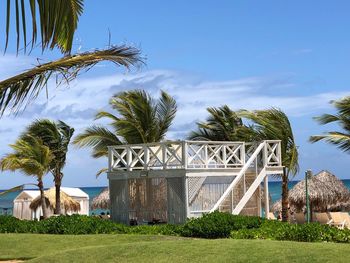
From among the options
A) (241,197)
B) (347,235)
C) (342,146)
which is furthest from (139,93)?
(347,235)

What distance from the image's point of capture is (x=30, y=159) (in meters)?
28.9

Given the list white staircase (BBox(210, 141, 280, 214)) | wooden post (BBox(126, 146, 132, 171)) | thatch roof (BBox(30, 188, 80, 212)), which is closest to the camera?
white staircase (BBox(210, 141, 280, 214))

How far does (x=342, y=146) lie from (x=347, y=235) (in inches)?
297

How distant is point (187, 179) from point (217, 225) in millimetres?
4049

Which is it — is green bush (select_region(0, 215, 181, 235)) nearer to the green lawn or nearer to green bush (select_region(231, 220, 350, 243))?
green bush (select_region(231, 220, 350, 243))

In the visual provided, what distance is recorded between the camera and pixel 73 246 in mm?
16984

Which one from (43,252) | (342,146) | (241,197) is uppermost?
(342,146)

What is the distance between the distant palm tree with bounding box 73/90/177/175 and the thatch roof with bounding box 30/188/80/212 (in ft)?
26.0

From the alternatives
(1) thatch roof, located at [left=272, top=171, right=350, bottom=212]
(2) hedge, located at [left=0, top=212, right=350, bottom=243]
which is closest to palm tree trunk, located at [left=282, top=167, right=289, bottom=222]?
(2) hedge, located at [left=0, top=212, right=350, bottom=243]

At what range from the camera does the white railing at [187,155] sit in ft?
72.7

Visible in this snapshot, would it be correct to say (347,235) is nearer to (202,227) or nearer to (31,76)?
(202,227)

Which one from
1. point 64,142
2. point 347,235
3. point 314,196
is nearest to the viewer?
point 347,235

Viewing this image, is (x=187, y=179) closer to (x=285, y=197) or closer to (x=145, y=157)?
(x=145, y=157)

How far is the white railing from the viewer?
2216 centimetres
